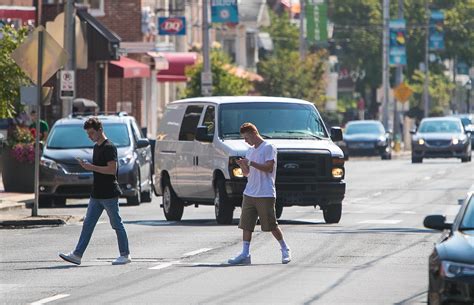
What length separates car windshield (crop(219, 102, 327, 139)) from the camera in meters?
27.3

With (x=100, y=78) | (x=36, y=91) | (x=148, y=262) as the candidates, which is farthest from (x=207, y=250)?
(x=100, y=78)

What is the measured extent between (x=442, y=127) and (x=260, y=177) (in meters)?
43.4

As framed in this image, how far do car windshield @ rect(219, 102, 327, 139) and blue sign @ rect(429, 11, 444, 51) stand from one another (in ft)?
246

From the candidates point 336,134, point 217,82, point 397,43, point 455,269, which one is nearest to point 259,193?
point 455,269

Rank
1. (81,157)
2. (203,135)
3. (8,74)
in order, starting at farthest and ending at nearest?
(81,157) → (8,74) → (203,135)

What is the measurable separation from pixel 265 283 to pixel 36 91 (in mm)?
13024

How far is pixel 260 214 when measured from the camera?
1984 cm

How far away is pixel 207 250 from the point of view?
21672mm

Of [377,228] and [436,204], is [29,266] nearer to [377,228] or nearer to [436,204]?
[377,228]

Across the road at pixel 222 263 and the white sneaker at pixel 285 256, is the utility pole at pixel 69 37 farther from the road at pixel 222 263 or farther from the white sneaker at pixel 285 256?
the white sneaker at pixel 285 256

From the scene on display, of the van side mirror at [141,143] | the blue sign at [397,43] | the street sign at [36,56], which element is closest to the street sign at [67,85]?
the van side mirror at [141,143]

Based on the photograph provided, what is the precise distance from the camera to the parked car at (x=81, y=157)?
3325 cm

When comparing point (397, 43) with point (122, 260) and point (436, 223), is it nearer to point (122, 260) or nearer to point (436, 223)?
point (122, 260)

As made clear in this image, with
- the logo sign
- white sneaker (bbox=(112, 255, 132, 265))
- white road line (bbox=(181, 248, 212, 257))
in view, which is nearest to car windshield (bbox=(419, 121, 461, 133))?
the logo sign
